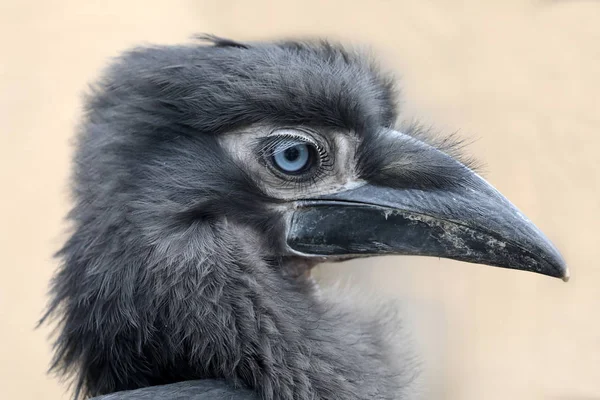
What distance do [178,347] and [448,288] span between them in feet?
8.52

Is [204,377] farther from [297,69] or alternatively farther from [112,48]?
[112,48]

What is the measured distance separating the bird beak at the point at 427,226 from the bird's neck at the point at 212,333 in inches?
6.5

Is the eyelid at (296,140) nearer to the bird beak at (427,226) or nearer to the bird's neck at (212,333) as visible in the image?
the bird beak at (427,226)

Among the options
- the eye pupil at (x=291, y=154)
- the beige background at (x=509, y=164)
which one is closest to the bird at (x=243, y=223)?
the eye pupil at (x=291, y=154)

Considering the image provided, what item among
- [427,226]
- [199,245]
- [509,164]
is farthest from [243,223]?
[509,164]

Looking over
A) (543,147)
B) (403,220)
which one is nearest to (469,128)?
(543,147)

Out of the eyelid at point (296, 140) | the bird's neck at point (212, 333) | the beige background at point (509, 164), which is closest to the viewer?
the bird's neck at point (212, 333)

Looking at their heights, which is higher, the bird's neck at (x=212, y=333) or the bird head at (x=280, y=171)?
the bird head at (x=280, y=171)

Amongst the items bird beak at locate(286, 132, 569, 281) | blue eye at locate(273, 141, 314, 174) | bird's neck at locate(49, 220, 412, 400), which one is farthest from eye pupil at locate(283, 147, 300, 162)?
bird's neck at locate(49, 220, 412, 400)

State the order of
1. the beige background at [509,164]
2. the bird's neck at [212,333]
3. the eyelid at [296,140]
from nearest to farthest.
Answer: the bird's neck at [212,333] < the eyelid at [296,140] < the beige background at [509,164]

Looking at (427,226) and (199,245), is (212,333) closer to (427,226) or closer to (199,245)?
(199,245)

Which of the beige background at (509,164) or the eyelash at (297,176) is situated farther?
the beige background at (509,164)

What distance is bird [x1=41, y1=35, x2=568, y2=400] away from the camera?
170cm

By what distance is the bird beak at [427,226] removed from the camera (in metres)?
1.77
